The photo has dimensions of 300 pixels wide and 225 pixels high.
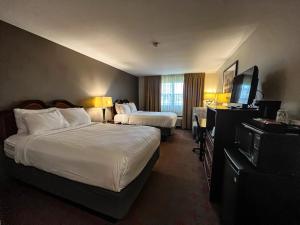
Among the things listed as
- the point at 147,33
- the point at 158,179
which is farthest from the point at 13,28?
the point at 158,179

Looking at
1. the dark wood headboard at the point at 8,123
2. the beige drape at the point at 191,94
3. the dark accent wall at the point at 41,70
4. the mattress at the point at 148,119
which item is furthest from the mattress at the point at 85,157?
the beige drape at the point at 191,94

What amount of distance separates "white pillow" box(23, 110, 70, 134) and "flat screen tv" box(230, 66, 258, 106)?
2923mm

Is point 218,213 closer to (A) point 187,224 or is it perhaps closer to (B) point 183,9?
(A) point 187,224

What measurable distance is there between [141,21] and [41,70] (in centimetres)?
210

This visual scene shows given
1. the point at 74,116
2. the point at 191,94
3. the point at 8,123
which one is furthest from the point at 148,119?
the point at 8,123

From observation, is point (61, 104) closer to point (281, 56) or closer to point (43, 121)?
point (43, 121)

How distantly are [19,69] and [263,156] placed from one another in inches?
135

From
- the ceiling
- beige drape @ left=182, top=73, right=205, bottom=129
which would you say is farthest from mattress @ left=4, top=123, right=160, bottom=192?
beige drape @ left=182, top=73, right=205, bottom=129

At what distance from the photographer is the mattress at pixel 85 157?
1.35 m

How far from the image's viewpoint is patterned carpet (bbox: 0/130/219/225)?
149 centimetres

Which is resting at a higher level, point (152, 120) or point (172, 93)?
point (172, 93)

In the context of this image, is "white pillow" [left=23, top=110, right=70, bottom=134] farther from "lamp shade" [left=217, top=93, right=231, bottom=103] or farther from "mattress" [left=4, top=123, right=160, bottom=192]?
"lamp shade" [left=217, top=93, right=231, bottom=103]

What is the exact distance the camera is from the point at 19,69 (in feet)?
7.26

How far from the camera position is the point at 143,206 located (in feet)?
5.61
